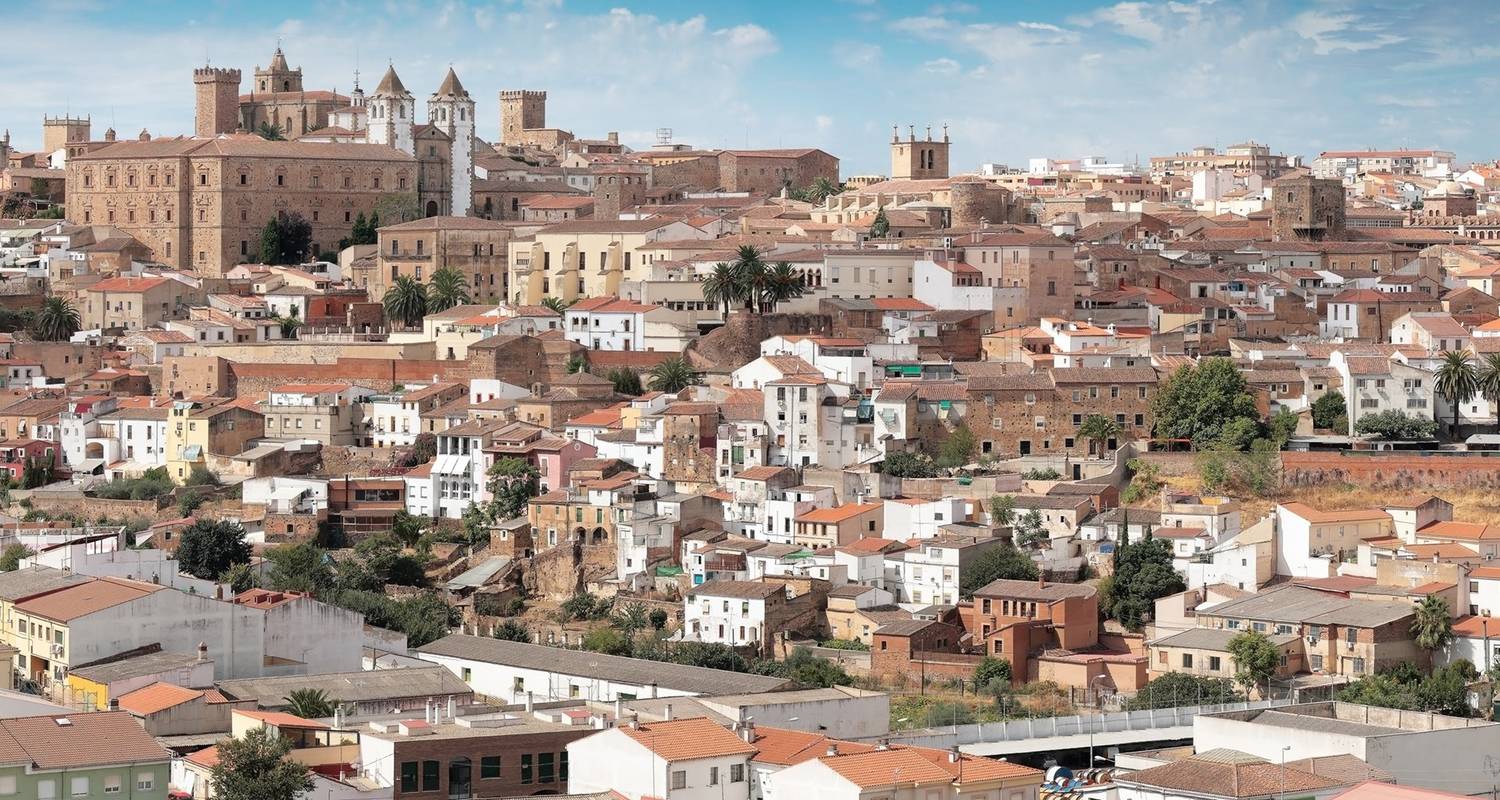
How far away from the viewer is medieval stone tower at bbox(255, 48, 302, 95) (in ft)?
252

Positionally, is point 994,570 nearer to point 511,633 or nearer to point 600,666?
point 511,633

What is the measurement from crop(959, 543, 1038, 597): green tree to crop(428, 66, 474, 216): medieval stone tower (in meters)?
27.7

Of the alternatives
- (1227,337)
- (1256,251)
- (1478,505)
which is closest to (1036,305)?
(1227,337)

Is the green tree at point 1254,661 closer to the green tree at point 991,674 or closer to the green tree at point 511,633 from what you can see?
the green tree at point 991,674

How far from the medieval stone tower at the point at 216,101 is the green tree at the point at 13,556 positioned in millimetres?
33631

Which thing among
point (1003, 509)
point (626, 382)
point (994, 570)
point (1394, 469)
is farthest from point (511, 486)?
point (1394, 469)

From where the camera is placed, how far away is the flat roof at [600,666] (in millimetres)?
28625

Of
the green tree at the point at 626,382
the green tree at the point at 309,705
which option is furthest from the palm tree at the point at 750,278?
the green tree at the point at 309,705

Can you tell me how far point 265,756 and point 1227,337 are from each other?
25184mm

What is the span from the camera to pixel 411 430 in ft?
142

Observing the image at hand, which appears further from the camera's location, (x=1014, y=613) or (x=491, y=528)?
(x=491, y=528)

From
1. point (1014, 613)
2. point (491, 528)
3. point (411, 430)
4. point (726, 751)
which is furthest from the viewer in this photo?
point (411, 430)

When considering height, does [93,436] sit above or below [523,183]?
below

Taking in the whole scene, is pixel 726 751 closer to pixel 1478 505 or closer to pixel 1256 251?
pixel 1478 505
